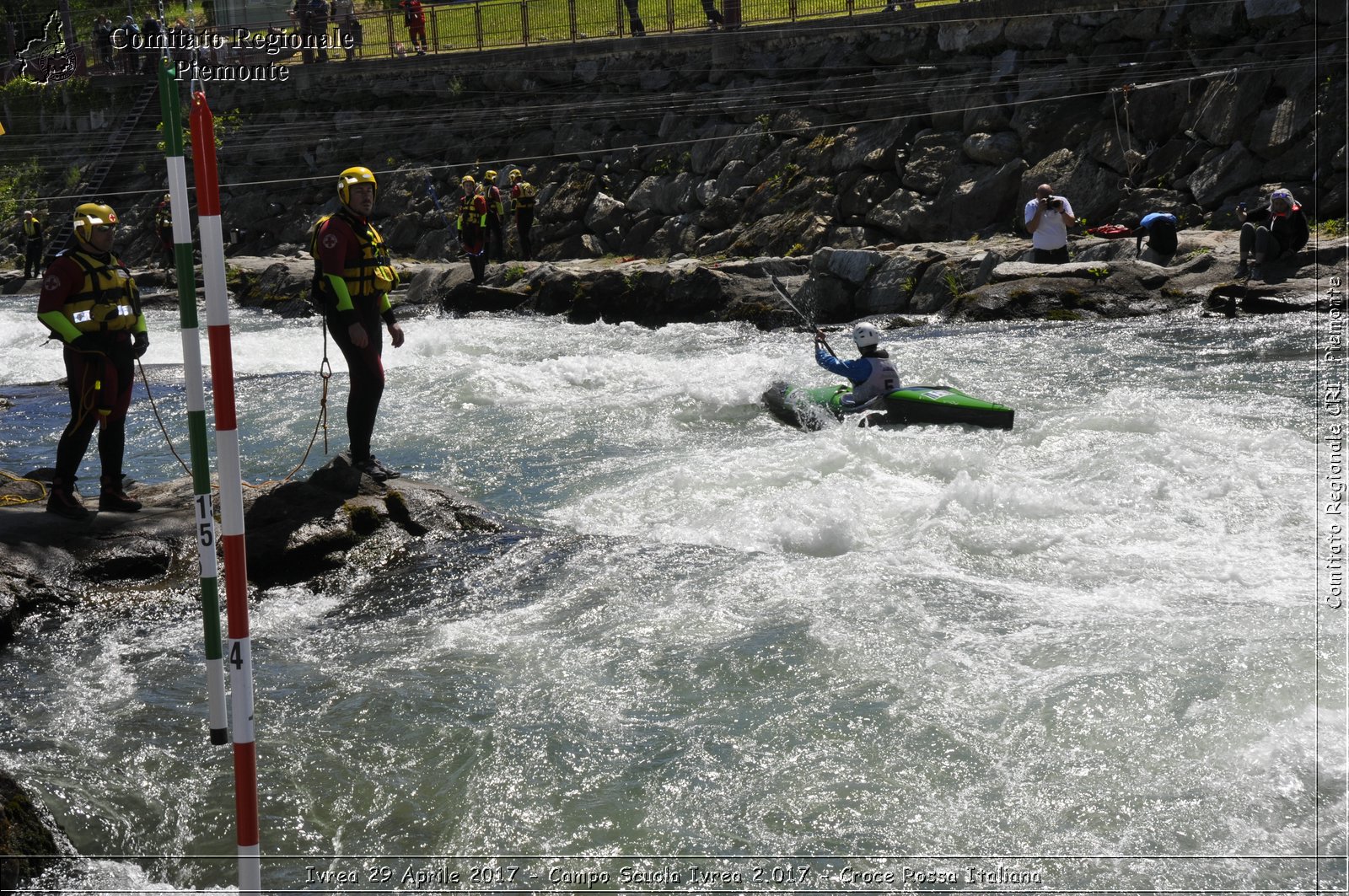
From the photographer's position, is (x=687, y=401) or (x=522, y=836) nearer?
(x=522, y=836)

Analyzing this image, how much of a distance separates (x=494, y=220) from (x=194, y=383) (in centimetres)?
1712

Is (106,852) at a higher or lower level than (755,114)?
lower

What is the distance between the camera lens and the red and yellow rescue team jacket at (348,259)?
6375 mm

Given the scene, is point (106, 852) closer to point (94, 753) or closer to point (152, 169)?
point (94, 753)

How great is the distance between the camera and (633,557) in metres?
6.23

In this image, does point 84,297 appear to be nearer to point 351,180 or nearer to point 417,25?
point 351,180

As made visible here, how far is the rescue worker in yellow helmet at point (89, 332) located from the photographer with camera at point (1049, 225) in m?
10.7

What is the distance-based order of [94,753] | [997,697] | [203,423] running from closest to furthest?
[203,423] < [94,753] < [997,697]

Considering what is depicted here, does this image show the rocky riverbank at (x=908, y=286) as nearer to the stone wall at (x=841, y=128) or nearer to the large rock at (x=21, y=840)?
the stone wall at (x=841, y=128)

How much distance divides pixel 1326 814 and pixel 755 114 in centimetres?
1848

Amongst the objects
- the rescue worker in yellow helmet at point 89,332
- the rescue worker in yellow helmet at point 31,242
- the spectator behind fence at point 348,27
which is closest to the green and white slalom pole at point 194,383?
the rescue worker in yellow helmet at point 89,332

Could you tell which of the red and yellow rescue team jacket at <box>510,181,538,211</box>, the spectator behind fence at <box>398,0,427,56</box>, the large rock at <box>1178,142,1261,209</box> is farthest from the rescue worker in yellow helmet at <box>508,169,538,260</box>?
the large rock at <box>1178,142,1261,209</box>

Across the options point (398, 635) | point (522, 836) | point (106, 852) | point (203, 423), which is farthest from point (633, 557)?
point (203, 423)

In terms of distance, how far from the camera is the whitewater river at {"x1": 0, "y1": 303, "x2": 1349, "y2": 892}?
3680mm
